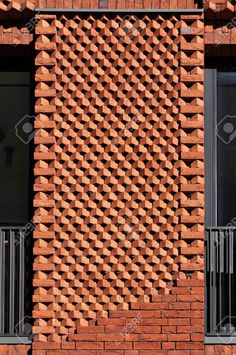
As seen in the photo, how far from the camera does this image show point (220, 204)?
398 inches

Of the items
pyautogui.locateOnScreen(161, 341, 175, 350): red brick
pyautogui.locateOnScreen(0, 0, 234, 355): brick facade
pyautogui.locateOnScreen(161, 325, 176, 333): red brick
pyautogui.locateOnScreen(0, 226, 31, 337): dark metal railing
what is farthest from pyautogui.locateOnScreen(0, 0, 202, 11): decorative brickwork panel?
pyautogui.locateOnScreen(161, 341, 175, 350): red brick

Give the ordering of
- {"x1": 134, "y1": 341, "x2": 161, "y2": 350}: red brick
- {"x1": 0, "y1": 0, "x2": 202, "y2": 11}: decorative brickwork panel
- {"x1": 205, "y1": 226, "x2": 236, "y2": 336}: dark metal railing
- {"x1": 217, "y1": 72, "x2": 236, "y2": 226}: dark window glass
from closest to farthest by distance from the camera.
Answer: {"x1": 134, "y1": 341, "x2": 161, "y2": 350}: red brick
{"x1": 0, "y1": 0, "x2": 202, "y2": 11}: decorative brickwork panel
{"x1": 205, "y1": 226, "x2": 236, "y2": 336}: dark metal railing
{"x1": 217, "y1": 72, "x2": 236, "y2": 226}: dark window glass

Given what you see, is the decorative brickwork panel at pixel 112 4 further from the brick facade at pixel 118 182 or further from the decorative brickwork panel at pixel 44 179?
the decorative brickwork panel at pixel 44 179

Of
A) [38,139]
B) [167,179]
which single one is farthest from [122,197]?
[38,139]

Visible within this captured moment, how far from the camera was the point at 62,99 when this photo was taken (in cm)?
976

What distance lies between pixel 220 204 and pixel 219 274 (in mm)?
816

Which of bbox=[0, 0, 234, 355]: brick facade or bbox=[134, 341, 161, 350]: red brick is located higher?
bbox=[0, 0, 234, 355]: brick facade

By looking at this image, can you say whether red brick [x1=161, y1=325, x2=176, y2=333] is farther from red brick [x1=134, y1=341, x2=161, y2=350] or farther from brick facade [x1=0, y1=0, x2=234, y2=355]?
red brick [x1=134, y1=341, x2=161, y2=350]

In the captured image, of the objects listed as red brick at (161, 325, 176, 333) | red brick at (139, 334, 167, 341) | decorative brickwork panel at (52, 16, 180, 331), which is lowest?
red brick at (139, 334, 167, 341)

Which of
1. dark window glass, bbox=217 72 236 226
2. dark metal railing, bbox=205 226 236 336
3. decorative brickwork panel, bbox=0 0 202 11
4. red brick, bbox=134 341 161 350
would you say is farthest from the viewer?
dark window glass, bbox=217 72 236 226

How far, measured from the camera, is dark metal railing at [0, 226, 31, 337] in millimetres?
9883

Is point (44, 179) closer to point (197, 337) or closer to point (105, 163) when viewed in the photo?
point (105, 163)

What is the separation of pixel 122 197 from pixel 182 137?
3.06ft

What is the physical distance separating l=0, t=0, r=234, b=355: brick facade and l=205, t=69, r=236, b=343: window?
1.05 feet
